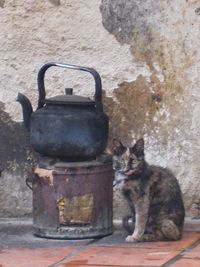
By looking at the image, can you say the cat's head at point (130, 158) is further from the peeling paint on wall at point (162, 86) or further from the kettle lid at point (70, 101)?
the peeling paint on wall at point (162, 86)

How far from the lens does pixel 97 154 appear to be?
6.20m

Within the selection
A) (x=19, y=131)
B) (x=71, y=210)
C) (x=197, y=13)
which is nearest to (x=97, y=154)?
(x=71, y=210)

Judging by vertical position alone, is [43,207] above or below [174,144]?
below

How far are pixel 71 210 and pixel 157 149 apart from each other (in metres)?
0.99

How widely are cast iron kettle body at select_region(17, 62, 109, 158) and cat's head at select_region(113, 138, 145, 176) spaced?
155mm

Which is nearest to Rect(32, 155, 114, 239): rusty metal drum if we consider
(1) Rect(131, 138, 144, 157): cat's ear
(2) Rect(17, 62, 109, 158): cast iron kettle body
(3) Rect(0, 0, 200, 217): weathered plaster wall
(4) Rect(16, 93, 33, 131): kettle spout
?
(2) Rect(17, 62, 109, 158): cast iron kettle body

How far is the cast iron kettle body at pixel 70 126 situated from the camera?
6.04m

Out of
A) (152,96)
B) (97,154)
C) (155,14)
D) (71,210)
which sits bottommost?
(71,210)

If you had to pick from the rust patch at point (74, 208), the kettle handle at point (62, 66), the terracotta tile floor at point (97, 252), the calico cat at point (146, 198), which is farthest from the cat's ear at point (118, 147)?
the terracotta tile floor at point (97, 252)

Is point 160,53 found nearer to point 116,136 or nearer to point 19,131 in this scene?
point 116,136

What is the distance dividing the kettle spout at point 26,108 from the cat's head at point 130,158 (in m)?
0.71

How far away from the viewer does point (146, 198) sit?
610cm

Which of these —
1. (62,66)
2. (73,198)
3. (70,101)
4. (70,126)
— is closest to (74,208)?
(73,198)

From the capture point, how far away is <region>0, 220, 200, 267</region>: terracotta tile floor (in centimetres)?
538
